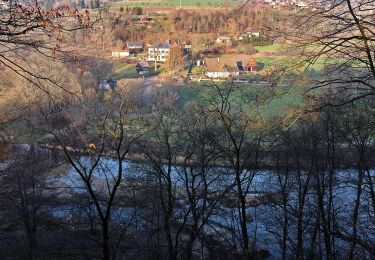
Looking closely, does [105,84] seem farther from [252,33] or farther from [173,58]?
[252,33]

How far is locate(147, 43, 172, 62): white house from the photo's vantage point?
26.5 meters

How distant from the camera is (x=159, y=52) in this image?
26.5 metres

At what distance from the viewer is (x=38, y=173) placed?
918 centimetres

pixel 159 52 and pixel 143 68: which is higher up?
pixel 159 52

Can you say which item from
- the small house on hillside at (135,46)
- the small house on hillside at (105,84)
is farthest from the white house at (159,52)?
the small house on hillside at (105,84)

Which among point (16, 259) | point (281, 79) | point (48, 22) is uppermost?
point (48, 22)

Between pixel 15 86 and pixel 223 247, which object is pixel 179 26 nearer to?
pixel 15 86

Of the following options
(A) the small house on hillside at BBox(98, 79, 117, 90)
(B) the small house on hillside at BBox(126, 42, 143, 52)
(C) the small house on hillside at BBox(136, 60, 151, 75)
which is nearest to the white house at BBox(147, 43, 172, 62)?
(B) the small house on hillside at BBox(126, 42, 143, 52)

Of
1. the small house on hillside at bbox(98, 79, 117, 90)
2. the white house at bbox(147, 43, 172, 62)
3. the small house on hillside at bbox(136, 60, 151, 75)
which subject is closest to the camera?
the small house on hillside at bbox(98, 79, 117, 90)

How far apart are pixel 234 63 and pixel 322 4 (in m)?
18.6

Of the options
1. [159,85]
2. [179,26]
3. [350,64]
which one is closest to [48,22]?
[350,64]

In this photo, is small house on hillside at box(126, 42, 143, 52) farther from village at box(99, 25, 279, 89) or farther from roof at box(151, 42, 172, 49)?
roof at box(151, 42, 172, 49)

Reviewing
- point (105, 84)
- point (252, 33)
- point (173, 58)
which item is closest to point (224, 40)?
point (173, 58)

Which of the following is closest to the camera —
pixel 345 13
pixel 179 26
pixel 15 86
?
pixel 345 13
